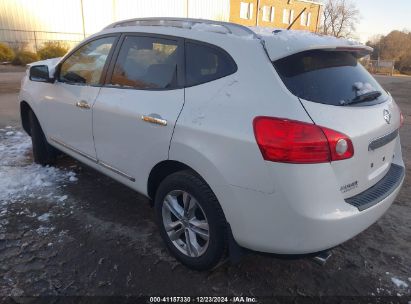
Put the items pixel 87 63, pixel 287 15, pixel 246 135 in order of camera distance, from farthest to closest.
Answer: pixel 287 15, pixel 87 63, pixel 246 135

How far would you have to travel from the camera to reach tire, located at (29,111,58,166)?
4645 mm

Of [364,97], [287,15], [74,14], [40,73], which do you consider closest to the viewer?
[364,97]

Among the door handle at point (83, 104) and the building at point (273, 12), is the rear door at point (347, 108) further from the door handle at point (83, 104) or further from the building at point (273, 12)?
the building at point (273, 12)

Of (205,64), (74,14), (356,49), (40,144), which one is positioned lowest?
(40,144)

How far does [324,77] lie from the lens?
7.97 ft

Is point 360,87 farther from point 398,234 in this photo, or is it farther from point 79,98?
point 79,98

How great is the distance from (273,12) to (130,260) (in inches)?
1762

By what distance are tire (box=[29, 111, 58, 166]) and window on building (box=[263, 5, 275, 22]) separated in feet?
135

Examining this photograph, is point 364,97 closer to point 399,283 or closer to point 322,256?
point 322,256

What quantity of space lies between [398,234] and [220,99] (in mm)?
2199

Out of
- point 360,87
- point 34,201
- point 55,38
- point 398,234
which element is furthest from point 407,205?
point 55,38

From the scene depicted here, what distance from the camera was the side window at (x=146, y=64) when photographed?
9.19 ft

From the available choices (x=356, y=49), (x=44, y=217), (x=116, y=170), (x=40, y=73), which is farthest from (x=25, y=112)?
(x=356, y=49)

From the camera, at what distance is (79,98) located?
3.60 m
